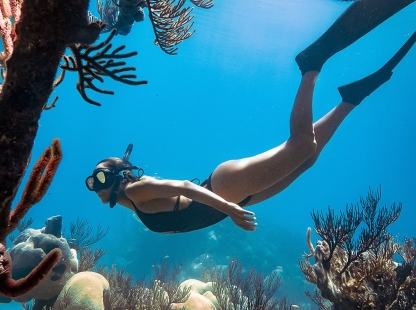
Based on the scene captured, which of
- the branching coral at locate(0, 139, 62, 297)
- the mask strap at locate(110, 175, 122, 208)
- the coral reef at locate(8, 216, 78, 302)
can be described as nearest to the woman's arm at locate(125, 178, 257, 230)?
the mask strap at locate(110, 175, 122, 208)

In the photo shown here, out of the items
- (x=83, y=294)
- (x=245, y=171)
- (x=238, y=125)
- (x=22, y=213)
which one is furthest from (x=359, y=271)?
(x=238, y=125)

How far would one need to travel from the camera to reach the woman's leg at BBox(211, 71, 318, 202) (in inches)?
175

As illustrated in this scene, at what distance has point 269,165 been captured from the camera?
175 inches

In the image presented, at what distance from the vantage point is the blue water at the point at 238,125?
77.0 ft

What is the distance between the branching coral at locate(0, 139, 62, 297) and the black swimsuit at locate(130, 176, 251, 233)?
9.81ft

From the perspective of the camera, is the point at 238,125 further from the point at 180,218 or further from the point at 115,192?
the point at 115,192

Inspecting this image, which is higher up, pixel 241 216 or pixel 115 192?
pixel 115 192

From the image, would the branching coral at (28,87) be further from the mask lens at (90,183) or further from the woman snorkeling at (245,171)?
the mask lens at (90,183)

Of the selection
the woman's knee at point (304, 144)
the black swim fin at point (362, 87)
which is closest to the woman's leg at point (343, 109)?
the black swim fin at point (362, 87)

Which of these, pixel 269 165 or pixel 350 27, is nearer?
pixel 269 165

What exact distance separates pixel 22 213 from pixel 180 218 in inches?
126

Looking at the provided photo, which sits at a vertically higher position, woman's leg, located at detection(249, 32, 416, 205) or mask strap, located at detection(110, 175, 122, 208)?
woman's leg, located at detection(249, 32, 416, 205)

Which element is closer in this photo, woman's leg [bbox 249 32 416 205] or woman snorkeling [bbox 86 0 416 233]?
woman snorkeling [bbox 86 0 416 233]

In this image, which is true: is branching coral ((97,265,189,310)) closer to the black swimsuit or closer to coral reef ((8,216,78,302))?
coral reef ((8,216,78,302))
